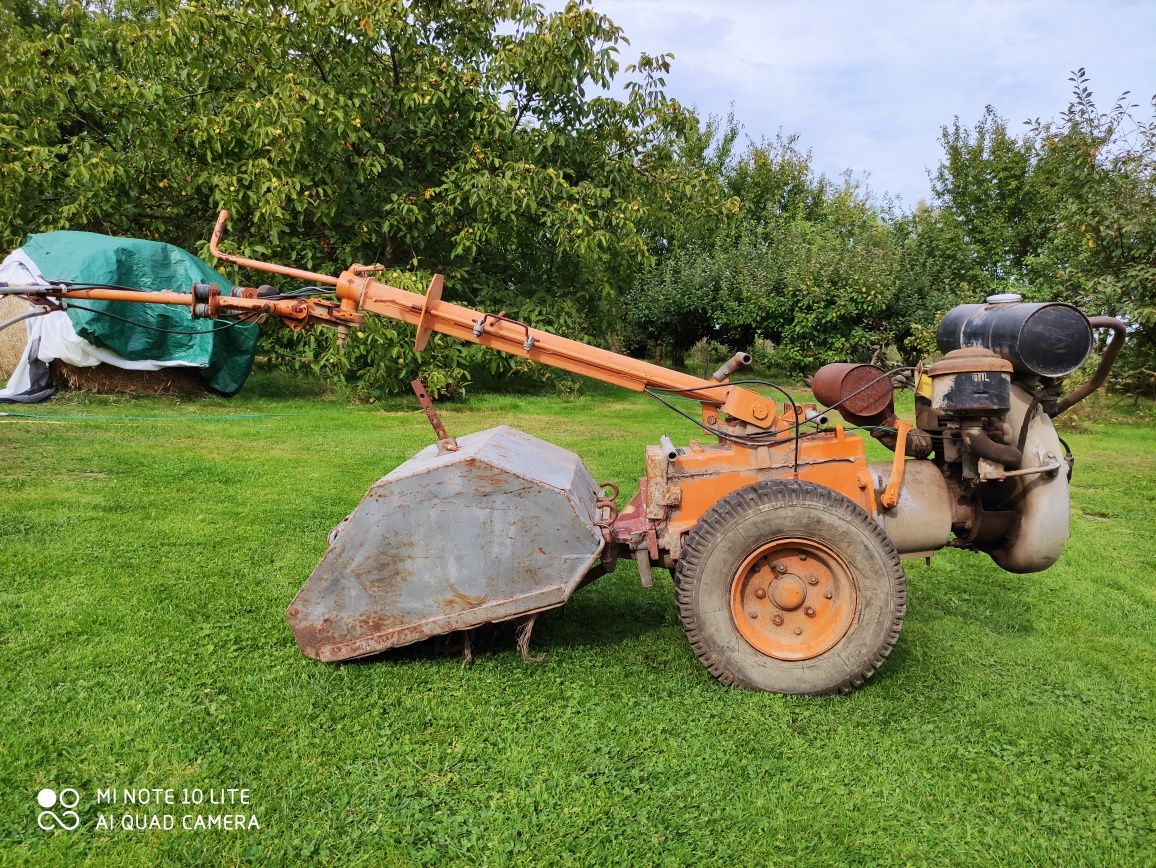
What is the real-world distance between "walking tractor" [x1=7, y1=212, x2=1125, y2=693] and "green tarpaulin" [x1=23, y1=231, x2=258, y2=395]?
8353 millimetres

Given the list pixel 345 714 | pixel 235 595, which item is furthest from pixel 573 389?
pixel 345 714

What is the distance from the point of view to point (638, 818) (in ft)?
9.88

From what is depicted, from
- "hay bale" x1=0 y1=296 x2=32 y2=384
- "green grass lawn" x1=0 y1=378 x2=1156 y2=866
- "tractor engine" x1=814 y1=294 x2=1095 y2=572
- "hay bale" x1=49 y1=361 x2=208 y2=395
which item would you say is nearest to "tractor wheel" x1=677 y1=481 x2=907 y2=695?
"green grass lawn" x1=0 y1=378 x2=1156 y2=866

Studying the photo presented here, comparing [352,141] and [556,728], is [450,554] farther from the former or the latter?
[352,141]

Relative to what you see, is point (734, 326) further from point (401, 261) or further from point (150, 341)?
point (150, 341)

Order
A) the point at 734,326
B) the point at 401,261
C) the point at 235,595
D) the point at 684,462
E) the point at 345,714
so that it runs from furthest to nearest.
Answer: the point at 734,326, the point at 401,261, the point at 235,595, the point at 684,462, the point at 345,714

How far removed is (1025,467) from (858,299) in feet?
51.5

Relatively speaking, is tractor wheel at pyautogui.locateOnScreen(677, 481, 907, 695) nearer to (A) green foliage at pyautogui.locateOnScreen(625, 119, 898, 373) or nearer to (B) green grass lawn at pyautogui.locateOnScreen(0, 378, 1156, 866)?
(B) green grass lawn at pyautogui.locateOnScreen(0, 378, 1156, 866)

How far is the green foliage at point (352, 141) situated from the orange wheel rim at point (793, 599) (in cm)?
930

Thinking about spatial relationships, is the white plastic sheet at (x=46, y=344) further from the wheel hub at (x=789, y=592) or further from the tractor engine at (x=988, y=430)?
the wheel hub at (x=789, y=592)

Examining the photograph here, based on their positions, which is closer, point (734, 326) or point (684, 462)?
point (684, 462)

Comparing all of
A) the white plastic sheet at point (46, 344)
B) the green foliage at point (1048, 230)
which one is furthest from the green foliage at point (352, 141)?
the green foliage at point (1048, 230)

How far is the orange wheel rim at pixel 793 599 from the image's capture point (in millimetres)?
3842

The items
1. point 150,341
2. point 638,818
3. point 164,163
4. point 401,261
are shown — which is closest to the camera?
point 638,818
